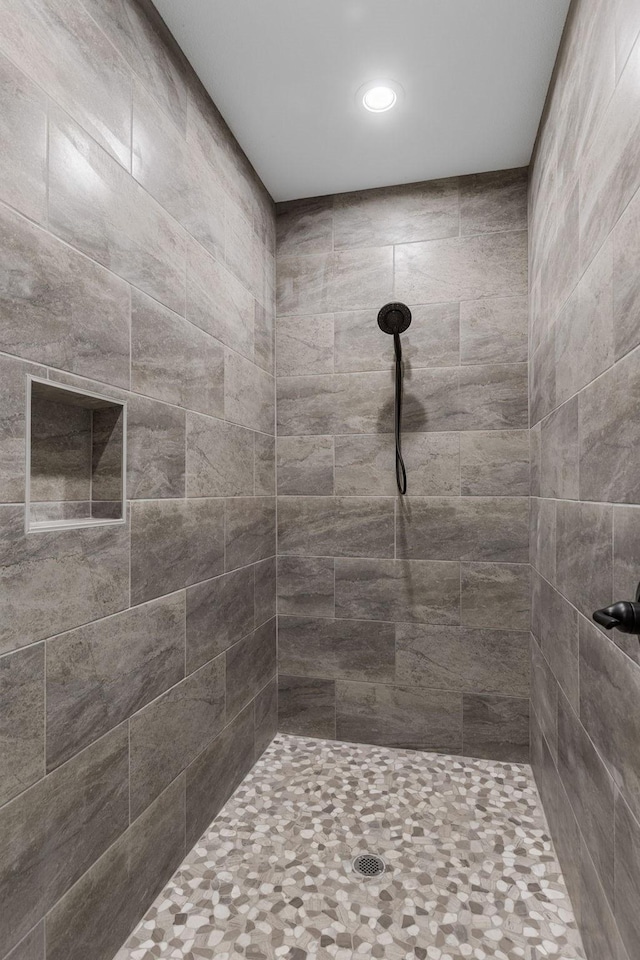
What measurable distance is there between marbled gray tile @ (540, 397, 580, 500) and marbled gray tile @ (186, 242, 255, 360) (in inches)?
44.9

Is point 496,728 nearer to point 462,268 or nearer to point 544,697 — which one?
point 544,697

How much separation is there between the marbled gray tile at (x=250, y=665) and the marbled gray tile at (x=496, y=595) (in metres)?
0.83

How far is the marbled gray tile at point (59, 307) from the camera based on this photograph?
0.98 metres

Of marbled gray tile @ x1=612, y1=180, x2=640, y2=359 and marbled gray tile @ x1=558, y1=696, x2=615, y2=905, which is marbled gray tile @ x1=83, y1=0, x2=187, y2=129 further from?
marbled gray tile @ x1=558, y1=696, x2=615, y2=905

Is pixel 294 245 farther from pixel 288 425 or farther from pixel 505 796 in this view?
pixel 505 796

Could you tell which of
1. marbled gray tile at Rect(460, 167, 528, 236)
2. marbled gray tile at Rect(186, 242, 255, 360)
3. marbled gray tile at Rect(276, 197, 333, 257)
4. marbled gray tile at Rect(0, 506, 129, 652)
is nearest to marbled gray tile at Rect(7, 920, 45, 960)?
marbled gray tile at Rect(0, 506, 129, 652)

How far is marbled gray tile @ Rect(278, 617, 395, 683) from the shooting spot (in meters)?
2.28

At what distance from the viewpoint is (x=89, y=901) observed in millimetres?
1169

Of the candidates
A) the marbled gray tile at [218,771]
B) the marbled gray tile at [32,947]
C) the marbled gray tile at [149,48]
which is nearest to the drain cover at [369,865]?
the marbled gray tile at [218,771]

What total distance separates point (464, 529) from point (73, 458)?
1541mm

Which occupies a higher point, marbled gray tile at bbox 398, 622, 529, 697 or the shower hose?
the shower hose

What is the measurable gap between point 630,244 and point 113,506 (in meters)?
1.25

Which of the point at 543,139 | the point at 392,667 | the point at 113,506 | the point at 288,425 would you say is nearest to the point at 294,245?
the point at 288,425

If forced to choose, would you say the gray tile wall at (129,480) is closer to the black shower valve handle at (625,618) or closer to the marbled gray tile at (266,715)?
the marbled gray tile at (266,715)
